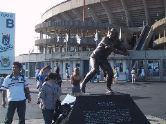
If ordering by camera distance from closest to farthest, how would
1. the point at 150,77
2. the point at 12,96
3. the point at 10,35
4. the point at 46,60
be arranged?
1. the point at 10,35
2. the point at 12,96
3. the point at 150,77
4. the point at 46,60

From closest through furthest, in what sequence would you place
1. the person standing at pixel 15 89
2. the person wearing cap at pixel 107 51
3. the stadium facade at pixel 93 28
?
the person standing at pixel 15 89
the person wearing cap at pixel 107 51
the stadium facade at pixel 93 28

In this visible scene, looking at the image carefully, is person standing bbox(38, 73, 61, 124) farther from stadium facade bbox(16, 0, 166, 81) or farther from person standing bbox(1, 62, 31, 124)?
stadium facade bbox(16, 0, 166, 81)

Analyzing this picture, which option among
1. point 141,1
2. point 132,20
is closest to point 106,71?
point 141,1

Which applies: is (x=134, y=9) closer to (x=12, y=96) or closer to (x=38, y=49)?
(x=38, y=49)

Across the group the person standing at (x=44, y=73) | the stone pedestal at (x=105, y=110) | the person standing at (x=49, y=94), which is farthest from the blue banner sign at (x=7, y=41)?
the person standing at (x=44, y=73)

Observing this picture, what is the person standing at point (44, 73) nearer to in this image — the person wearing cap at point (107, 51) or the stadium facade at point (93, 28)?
the person wearing cap at point (107, 51)

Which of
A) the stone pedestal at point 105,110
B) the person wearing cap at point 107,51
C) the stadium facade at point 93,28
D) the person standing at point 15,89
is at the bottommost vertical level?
the stone pedestal at point 105,110

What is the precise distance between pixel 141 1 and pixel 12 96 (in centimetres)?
5633

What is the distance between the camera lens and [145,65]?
2020 inches

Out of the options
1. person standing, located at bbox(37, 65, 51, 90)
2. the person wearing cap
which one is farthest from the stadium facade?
the person wearing cap

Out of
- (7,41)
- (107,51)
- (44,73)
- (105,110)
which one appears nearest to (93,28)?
(44,73)

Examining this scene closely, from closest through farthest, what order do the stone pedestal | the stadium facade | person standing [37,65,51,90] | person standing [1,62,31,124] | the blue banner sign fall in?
the blue banner sign < person standing [1,62,31,124] < the stone pedestal < person standing [37,65,51,90] < the stadium facade

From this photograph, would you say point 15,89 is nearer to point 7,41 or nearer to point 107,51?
point 7,41

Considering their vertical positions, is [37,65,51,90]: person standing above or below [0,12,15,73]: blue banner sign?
below
